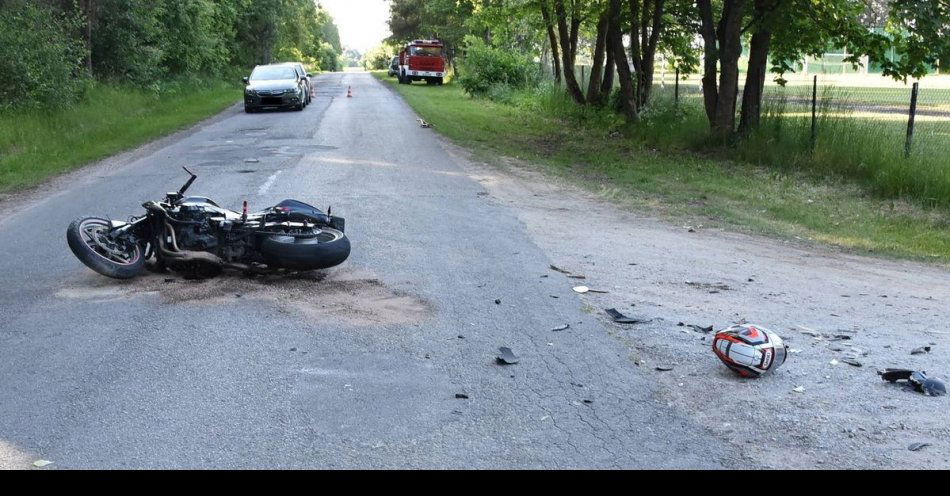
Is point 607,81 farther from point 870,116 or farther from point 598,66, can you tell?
point 870,116

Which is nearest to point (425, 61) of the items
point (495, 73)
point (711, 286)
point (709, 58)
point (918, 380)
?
point (495, 73)

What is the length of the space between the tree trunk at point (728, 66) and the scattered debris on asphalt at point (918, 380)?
541 inches

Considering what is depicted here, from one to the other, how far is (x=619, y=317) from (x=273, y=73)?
26711 mm

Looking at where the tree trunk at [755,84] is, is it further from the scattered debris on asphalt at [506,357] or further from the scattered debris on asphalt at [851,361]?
the scattered debris on asphalt at [506,357]

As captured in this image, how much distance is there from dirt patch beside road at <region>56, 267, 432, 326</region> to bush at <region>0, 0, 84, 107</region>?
16085mm

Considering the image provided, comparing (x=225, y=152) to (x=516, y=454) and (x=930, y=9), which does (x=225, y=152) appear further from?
(x=516, y=454)

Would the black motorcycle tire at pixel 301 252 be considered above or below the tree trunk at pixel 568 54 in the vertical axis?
below

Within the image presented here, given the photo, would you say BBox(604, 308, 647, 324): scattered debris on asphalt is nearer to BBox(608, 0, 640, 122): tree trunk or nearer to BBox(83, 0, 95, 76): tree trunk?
BBox(608, 0, 640, 122): tree trunk

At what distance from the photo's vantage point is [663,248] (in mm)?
10375

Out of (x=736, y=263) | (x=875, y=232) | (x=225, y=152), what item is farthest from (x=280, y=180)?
(x=875, y=232)

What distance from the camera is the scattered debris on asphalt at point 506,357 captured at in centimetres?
610

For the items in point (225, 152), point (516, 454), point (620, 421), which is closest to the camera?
point (516, 454)

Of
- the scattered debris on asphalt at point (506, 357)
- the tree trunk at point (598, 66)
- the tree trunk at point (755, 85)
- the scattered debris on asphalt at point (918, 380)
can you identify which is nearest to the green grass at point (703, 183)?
the tree trunk at point (755, 85)

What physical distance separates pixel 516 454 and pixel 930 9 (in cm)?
1284
